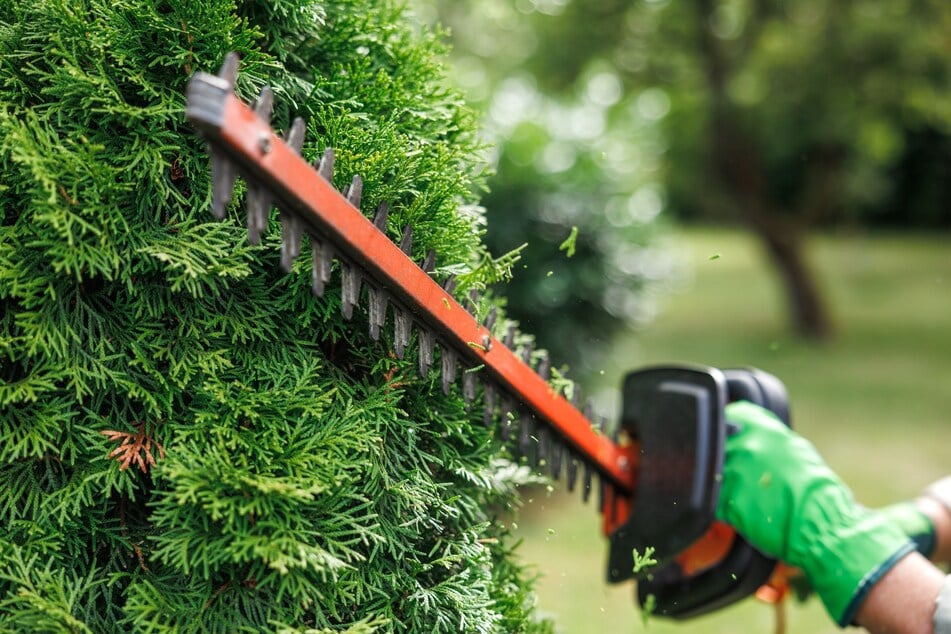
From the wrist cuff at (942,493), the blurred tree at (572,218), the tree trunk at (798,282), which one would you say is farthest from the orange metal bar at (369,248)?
the tree trunk at (798,282)

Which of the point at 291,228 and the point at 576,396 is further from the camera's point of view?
the point at 576,396

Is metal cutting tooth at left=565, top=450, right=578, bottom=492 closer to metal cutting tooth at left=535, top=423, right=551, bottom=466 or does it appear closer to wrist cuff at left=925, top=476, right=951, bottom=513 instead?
metal cutting tooth at left=535, top=423, right=551, bottom=466

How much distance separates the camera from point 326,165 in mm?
1019

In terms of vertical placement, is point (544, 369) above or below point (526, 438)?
above

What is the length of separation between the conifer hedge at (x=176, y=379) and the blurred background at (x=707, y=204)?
43cm

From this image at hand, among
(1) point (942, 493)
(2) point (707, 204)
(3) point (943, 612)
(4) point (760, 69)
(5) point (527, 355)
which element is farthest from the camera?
(2) point (707, 204)

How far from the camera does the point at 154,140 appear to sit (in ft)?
3.54

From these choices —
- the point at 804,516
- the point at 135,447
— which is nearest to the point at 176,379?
the point at 135,447

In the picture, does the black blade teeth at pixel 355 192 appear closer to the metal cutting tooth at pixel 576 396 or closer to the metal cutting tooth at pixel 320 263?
the metal cutting tooth at pixel 320 263

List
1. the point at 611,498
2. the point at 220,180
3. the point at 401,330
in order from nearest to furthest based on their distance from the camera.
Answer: the point at 220,180 < the point at 401,330 < the point at 611,498

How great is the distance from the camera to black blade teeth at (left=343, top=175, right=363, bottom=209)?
1.04 m

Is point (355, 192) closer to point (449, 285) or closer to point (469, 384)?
point (449, 285)

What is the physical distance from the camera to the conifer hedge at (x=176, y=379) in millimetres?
1032

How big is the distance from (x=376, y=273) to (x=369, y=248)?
0.04 m
